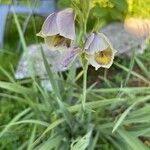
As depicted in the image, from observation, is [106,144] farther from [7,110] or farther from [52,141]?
[7,110]

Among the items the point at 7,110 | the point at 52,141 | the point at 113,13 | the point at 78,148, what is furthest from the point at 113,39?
the point at 78,148

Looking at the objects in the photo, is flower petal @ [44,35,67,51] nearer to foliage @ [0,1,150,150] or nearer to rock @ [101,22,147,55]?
foliage @ [0,1,150,150]

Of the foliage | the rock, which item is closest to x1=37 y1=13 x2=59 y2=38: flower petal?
the foliage

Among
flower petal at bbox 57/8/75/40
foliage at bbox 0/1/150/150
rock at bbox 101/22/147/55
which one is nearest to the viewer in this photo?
flower petal at bbox 57/8/75/40

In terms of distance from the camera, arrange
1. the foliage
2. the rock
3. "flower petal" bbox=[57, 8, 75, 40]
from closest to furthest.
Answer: "flower petal" bbox=[57, 8, 75, 40], the foliage, the rock

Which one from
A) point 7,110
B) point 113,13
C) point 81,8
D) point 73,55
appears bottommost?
point 7,110

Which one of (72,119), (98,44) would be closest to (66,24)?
(98,44)

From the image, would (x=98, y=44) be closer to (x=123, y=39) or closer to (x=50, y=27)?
(x=50, y=27)
